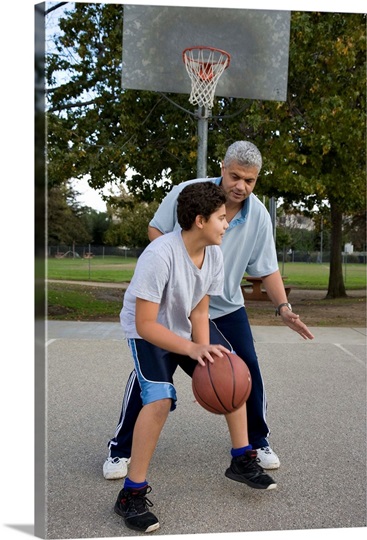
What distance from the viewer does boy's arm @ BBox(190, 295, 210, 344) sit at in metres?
3.08

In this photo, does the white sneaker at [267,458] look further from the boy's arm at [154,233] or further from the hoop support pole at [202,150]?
the hoop support pole at [202,150]

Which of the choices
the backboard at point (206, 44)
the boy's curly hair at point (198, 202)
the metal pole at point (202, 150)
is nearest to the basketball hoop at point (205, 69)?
the metal pole at point (202, 150)

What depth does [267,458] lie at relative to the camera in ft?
12.2

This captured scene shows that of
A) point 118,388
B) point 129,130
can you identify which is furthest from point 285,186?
point 118,388

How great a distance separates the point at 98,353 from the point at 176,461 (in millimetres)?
3799

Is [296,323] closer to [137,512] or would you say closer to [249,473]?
[249,473]

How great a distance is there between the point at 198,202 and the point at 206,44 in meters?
7.89

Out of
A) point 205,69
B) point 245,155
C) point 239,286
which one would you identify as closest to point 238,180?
point 245,155

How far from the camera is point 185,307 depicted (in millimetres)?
2963

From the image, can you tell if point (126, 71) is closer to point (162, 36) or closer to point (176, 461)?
point (162, 36)

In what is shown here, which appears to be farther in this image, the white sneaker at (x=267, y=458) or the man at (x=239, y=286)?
the white sneaker at (x=267, y=458)

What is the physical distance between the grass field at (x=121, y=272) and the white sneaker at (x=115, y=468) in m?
18.9

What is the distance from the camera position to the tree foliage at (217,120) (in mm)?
12078

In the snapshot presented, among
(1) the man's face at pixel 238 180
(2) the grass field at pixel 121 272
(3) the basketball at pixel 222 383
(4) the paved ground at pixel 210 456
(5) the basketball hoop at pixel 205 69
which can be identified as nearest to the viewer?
(3) the basketball at pixel 222 383
